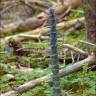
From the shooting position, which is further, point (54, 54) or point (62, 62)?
point (62, 62)

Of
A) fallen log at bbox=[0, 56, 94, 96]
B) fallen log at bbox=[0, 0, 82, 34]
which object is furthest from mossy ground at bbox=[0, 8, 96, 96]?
fallen log at bbox=[0, 0, 82, 34]

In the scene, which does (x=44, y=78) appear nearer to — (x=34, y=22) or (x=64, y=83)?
(x=64, y=83)

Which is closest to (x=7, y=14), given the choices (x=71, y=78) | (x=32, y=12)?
(x=32, y=12)

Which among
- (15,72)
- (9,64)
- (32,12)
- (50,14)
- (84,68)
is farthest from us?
(32,12)

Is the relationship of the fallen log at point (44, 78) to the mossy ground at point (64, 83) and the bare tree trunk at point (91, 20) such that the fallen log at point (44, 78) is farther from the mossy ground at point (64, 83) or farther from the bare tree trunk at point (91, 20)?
the bare tree trunk at point (91, 20)

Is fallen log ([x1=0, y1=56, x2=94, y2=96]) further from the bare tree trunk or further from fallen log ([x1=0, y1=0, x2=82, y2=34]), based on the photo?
fallen log ([x1=0, y1=0, x2=82, y2=34])

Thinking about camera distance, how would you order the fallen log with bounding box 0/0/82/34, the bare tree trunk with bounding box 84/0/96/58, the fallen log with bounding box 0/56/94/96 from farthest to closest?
1. the fallen log with bounding box 0/0/82/34
2. the bare tree trunk with bounding box 84/0/96/58
3. the fallen log with bounding box 0/56/94/96

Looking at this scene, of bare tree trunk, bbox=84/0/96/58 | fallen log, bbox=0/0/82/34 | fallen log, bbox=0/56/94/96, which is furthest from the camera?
fallen log, bbox=0/0/82/34

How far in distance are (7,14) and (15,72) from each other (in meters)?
6.69

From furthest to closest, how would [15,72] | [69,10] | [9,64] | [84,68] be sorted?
[69,10]
[9,64]
[15,72]
[84,68]

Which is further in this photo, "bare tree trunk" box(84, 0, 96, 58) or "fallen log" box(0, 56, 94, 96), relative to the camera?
"bare tree trunk" box(84, 0, 96, 58)

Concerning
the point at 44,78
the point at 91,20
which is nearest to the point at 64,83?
the point at 44,78

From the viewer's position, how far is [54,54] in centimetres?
348

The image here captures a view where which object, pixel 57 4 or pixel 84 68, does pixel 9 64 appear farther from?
pixel 57 4
